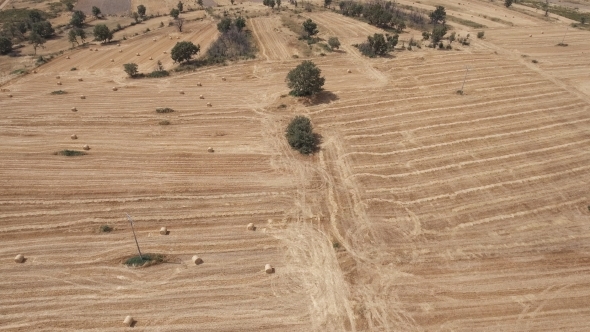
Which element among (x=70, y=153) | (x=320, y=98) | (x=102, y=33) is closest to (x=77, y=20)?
(x=102, y=33)

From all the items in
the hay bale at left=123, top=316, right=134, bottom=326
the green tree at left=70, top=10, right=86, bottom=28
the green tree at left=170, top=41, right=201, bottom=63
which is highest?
the green tree at left=70, top=10, right=86, bottom=28

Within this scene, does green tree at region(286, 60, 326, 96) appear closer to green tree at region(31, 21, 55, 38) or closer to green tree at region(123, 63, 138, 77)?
green tree at region(123, 63, 138, 77)

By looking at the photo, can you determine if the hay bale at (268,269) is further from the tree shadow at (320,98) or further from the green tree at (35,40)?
the green tree at (35,40)

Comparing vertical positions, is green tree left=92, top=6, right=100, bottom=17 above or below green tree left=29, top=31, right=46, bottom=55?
above

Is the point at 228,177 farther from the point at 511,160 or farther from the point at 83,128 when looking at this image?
the point at 511,160

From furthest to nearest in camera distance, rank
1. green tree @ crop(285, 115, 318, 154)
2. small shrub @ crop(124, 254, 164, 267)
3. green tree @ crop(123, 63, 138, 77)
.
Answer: green tree @ crop(123, 63, 138, 77) < green tree @ crop(285, 115, 318, 154) < small shrub @ crop(124, 254, 164, 267)

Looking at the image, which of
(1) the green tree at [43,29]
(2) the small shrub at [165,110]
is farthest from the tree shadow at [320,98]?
(1) the green tree at [43,29]

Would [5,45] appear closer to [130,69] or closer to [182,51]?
[130,69]

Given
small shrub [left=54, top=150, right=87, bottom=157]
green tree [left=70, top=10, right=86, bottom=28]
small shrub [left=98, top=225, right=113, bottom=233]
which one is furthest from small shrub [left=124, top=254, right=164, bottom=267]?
green tree [left=70, top=10, right=86, bottom=28]

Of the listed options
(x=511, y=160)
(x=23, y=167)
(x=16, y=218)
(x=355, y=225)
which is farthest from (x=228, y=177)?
(x=511, y=160)
